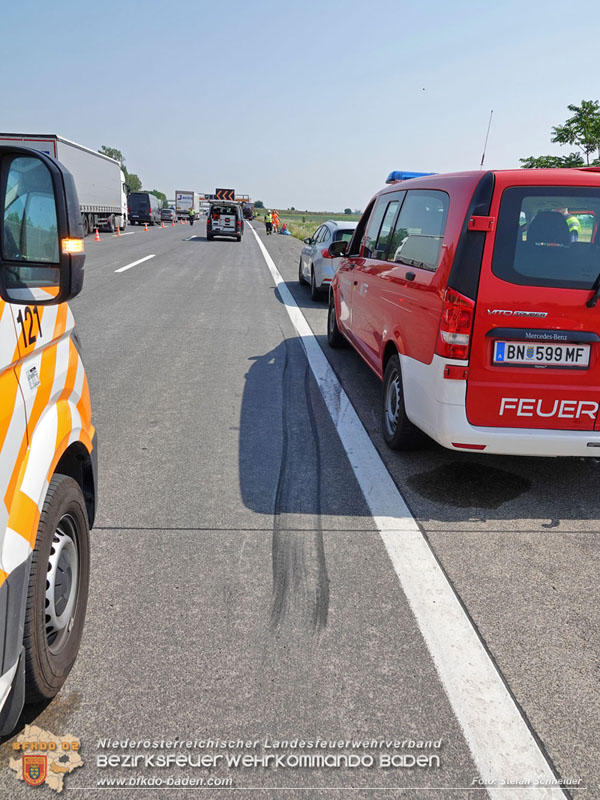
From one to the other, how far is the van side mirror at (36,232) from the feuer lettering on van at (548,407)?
2765mm

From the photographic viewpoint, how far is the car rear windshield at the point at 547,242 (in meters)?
3.79

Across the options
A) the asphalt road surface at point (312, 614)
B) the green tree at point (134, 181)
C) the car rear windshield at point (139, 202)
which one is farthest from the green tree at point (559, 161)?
the green tree at point (134, 181)

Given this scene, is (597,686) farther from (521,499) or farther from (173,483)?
(173,483)

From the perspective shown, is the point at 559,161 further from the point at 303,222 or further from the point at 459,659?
the point at 303,222

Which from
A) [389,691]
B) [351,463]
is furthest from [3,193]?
[351,463]

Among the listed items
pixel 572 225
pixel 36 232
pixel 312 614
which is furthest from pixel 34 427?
pixel 572 225

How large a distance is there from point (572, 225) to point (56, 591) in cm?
336

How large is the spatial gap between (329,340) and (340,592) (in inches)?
231

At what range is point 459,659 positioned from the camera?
2727 millimetres

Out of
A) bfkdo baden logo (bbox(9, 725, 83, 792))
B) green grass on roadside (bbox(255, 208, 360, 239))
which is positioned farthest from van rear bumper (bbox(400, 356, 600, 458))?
green grass on roadside (bbox(255, 208, 360, 239))

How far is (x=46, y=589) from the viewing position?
2340 millimetres

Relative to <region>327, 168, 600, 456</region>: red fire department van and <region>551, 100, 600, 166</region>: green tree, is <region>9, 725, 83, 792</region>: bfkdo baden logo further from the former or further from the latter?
<region>551, 100, 600, 166</region>: green tree

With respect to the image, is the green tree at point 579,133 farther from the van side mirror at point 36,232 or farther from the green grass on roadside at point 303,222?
the van side mirror at point 36,232

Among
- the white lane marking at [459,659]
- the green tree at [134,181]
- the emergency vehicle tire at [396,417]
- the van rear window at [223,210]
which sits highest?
the green tree at [134,181]
